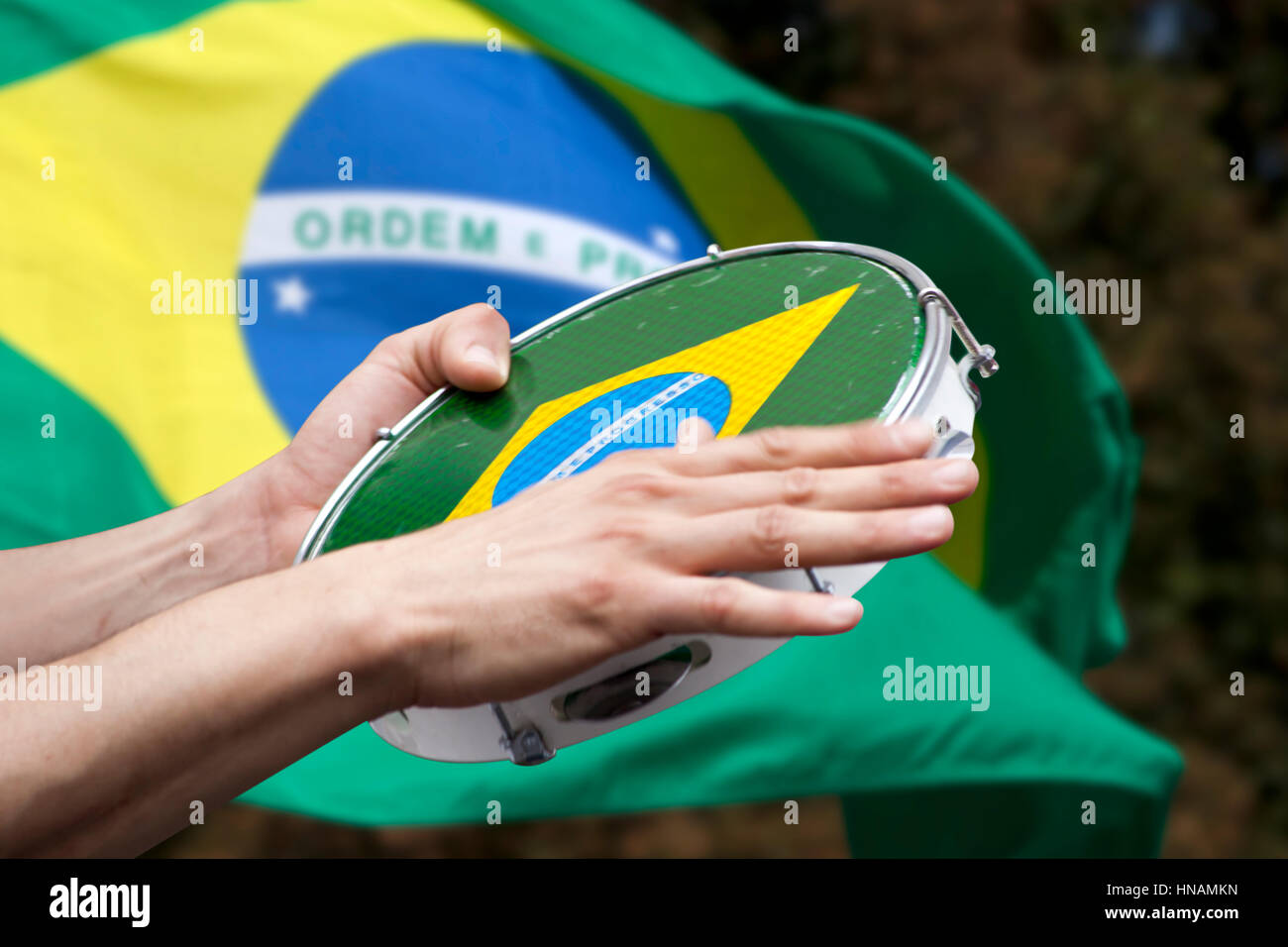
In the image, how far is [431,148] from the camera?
374 cm

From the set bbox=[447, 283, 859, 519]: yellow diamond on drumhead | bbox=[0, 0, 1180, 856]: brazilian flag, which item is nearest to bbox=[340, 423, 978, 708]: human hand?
bbox=[447, 283, 859, 519]: yellow diamond on drumhead

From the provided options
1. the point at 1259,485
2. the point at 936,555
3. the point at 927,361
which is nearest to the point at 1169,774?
the point at 936,555

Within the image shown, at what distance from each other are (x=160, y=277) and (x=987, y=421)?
242cm

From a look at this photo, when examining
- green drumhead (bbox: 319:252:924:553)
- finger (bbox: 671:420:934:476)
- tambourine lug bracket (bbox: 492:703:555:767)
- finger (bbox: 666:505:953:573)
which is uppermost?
green drumhead (bbox: 319:252:924:553)

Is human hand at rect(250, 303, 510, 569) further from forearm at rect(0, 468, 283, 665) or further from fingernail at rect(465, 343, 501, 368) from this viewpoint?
fingernail at rect(465, 343, 501, 368)

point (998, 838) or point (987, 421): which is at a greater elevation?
point (987, 421)

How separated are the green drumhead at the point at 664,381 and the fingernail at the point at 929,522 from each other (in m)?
0.19

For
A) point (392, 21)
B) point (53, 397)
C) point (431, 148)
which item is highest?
point (392, 21)

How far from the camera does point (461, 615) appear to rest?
142cm

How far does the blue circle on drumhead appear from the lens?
5.86 feet

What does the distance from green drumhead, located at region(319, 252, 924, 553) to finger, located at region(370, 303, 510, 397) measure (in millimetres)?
38

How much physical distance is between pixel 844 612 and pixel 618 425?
551 mm

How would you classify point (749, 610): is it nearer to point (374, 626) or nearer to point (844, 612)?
point (844, 612)

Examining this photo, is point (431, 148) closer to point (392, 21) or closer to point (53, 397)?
point (392, 21)
